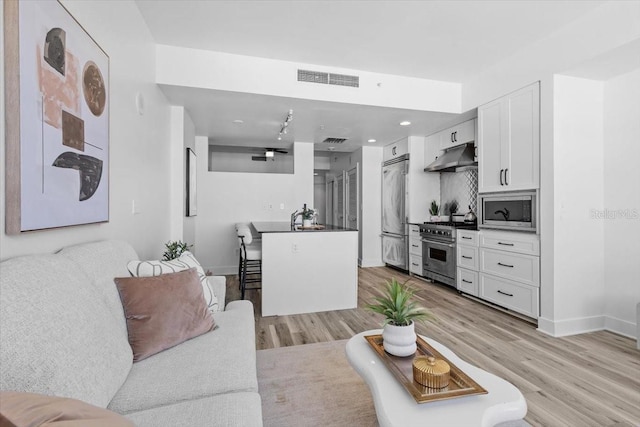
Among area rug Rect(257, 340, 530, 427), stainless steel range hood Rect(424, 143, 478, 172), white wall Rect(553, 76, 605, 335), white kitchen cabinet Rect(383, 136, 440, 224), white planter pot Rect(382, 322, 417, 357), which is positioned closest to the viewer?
white planter pot Rect(382, 322, 417, 357)

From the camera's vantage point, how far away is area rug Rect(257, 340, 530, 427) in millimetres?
1677

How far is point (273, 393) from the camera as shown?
1908 millimetres

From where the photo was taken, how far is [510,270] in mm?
3371

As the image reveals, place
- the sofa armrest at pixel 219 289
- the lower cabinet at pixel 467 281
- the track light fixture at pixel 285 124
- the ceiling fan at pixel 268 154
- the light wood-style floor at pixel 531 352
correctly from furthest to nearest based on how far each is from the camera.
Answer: the ceiling fan at pixel 268 154
the track light fixture at pixel 285 124
the lower cabinet at pixel 467 281
the sofa armrest at pixel 219 289
the light wood-style floor at pixel 531 352

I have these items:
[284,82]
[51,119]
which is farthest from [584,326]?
[51,119]

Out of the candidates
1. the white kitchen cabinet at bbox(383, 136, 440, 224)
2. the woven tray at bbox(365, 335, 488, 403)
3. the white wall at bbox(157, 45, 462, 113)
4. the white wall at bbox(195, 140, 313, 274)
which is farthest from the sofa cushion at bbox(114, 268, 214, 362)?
the white kitchen cabinet at bbox(383, 136, 440, 224)

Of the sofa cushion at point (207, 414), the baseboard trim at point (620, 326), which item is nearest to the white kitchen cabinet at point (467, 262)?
the baseboard trim at point (620, 326)

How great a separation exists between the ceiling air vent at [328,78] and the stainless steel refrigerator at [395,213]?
2.15m

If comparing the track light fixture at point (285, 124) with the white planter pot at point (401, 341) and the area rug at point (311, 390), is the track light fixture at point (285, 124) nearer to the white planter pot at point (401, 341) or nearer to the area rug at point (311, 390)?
the area rug at point (311, 390)

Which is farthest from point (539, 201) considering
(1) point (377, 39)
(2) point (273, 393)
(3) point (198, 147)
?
(3) point (198, 147)

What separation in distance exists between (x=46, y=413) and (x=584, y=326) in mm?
3924

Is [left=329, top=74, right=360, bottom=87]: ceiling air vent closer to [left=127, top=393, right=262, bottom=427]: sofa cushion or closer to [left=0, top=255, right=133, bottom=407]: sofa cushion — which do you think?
[left=0, top=255, right=133, bottom=407]: sofa cushion

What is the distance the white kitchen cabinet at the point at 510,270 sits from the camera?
3.11m

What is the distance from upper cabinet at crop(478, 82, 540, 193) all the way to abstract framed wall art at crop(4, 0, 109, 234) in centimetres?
367
